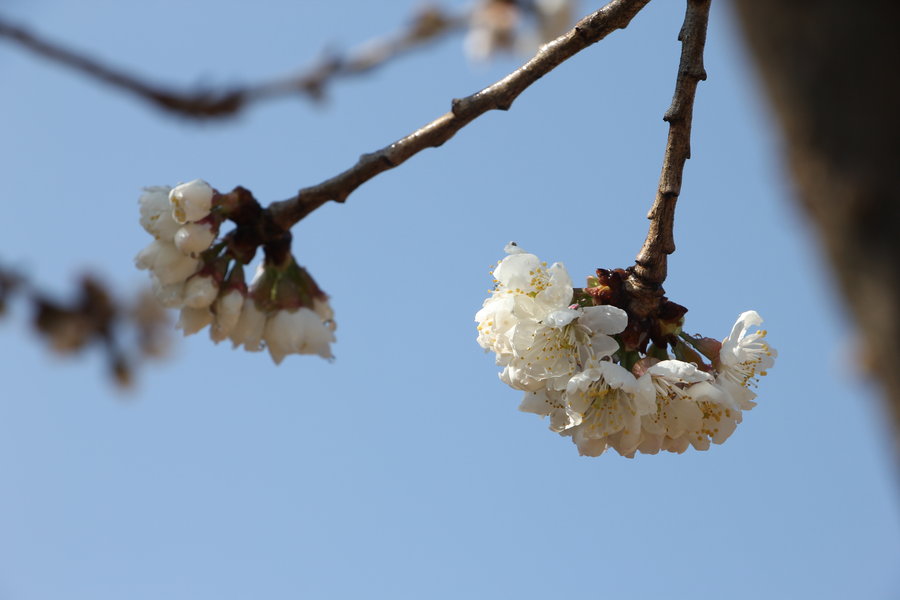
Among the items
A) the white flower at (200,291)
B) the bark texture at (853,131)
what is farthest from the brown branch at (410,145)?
the bark texture at (853,131)

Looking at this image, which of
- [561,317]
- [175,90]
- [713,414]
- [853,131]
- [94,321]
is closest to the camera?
[853,131]

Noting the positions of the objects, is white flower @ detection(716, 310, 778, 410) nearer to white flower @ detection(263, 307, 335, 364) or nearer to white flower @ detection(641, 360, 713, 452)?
white flower @ detection(641, 360, 713, 452)

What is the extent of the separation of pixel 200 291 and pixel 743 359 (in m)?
1.63

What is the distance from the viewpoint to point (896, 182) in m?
0.58

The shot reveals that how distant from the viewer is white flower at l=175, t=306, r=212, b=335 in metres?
2.38

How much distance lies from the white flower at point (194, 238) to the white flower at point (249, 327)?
17 centimetres

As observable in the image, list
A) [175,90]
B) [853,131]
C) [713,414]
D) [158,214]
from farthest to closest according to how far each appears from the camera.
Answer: [713,414] → [158,214] → [175,90] → [853,131]

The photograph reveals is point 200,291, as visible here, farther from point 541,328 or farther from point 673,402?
point 673,402

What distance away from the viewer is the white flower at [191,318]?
2.38 m

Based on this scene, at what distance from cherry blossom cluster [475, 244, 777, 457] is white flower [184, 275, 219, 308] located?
2.64 ft

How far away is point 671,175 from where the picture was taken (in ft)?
8.97

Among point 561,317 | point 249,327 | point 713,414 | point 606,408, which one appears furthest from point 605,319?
point 249,327

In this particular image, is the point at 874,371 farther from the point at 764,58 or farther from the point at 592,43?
the point at 592,43

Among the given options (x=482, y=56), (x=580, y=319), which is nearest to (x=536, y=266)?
(x=580, y=319)
